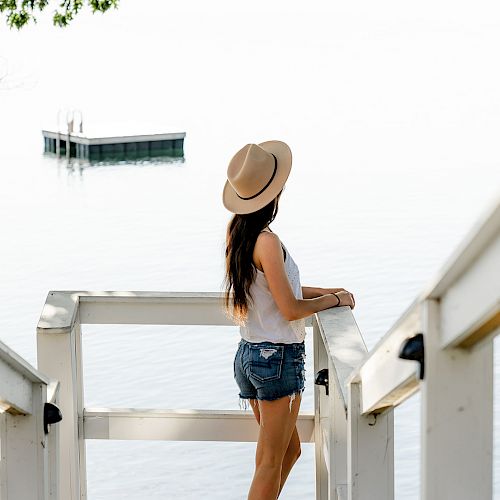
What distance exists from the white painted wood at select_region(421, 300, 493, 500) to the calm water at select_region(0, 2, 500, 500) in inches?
9.3

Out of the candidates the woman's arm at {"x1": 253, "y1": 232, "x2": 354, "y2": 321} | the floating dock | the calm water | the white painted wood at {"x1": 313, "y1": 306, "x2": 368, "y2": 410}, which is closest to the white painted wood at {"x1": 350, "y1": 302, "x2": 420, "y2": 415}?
the calm water

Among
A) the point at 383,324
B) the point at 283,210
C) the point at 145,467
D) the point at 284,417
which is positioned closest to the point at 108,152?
the point at 283,210

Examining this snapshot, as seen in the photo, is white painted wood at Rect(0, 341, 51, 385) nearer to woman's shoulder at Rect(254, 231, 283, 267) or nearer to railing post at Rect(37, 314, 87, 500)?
woman's shoulder at Rect(254, 231, 283, 267)

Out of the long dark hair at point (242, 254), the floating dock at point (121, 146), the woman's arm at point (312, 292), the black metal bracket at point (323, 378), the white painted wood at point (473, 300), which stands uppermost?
the floating dock at point (121, 146)

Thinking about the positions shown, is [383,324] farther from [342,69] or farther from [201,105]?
[342,69]

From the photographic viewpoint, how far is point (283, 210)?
18750 mm

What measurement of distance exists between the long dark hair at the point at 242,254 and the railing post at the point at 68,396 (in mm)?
578

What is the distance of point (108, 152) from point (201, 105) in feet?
30.0

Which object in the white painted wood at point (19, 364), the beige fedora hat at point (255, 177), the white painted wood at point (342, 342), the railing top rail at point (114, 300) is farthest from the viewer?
the railing top rail at point (114, 300)

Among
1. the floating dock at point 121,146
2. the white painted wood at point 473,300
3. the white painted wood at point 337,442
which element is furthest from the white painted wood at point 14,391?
the floating dock at point 121,146

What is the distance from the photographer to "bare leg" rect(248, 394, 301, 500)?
3422 millimetres

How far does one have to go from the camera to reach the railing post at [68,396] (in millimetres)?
3668

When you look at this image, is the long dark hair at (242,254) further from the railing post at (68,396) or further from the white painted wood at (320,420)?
the railing post at (68,396)

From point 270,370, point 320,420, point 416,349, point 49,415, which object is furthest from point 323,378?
point 416,349
